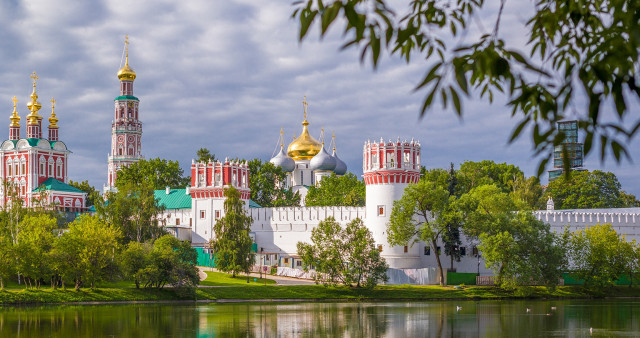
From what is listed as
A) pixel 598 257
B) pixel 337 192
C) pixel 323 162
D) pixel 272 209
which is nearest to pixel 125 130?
pixel 323 162

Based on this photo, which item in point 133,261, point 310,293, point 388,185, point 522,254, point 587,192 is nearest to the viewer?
point 133,261

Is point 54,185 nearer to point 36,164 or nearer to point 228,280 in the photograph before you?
point 36,164

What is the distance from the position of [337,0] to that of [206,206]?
5332 centimetres

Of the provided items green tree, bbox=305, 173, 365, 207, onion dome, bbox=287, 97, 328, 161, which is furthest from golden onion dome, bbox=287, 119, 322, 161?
green tree, bbox=305, 173, 365, 207

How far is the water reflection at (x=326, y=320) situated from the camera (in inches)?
1048

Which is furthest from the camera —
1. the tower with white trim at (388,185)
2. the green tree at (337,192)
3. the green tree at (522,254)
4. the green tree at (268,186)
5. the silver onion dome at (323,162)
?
the silver onion dome at (323,162)

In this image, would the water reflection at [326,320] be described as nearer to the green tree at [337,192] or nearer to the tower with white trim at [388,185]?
the tower with white trim at [388,185]

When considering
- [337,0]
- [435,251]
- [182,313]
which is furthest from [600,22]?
[435,251]

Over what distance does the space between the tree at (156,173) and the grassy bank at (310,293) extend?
32.2 meters

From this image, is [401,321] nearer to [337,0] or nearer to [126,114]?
[337,0]

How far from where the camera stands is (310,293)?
144 ft

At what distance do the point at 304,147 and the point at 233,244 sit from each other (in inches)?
1584

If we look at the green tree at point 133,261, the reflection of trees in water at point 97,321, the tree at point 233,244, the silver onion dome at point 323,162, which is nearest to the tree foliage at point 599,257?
the tree at point 233,244

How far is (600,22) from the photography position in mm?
6156
